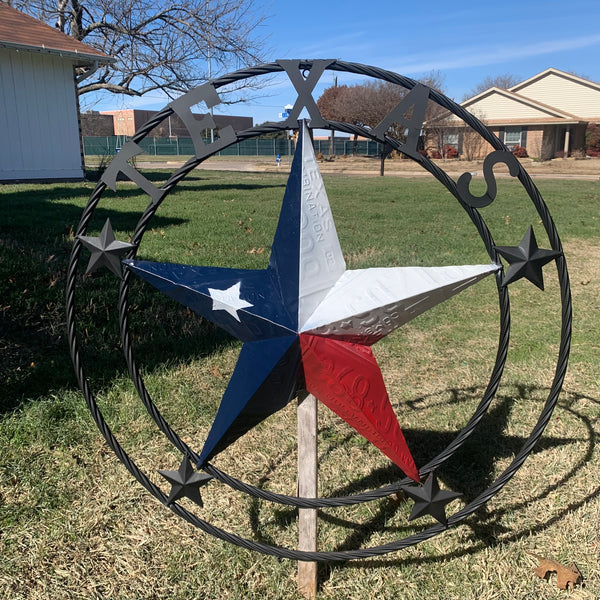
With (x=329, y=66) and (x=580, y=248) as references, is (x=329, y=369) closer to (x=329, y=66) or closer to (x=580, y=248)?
(x=329, y=66)

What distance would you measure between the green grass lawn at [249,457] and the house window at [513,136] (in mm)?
39935

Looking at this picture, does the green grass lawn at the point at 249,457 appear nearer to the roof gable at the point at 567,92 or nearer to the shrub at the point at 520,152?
the shrub at the point at 520,152

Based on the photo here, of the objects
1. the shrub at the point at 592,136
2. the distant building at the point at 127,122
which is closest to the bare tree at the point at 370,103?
the shrub at the point at 592,136

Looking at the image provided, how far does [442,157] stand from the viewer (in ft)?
139

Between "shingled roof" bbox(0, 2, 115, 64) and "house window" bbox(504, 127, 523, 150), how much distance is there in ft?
113

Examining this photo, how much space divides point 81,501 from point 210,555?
2.52ft

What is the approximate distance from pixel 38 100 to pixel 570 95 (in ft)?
134

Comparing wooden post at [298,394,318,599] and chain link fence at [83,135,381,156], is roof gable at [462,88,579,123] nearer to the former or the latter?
chain link fence at [83,135,381,156]

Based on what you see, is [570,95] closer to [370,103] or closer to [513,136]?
[513,136]

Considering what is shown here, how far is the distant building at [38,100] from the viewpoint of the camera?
14172 mm

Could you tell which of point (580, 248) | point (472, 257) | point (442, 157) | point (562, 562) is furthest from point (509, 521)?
point (442, 157)

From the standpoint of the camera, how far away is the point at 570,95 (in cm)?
4331

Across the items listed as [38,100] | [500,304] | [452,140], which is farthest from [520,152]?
[500,304]

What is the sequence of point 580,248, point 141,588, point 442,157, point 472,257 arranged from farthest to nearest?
point 442,157, point 580,248, point 472,257, point 141,588
